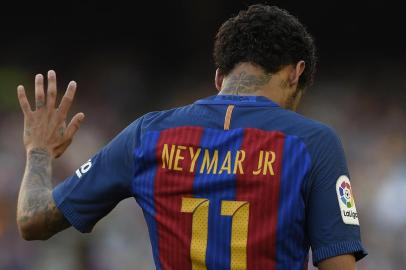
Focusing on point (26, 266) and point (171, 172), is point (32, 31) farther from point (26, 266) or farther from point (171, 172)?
point (171, 172)

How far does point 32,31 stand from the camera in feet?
31.5

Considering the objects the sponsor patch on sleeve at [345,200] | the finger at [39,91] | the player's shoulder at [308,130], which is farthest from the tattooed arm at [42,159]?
the sponsor patch on sleeve at [345,200]

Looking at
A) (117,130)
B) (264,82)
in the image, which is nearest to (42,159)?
(264,82)

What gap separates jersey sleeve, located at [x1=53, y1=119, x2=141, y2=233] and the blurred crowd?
18.4 feet

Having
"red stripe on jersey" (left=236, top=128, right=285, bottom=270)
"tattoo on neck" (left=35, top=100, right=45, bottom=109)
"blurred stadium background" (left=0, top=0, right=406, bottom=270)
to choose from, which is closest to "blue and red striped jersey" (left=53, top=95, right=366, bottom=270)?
"red stripe on jersey" (left=236, top=128, right=285, bottom=270)

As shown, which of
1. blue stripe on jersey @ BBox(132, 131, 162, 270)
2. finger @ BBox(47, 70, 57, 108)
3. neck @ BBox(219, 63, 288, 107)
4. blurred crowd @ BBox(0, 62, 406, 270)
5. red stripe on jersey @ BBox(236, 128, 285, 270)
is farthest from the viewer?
blurred crowd @ BBox(0, 62, 406, 270)

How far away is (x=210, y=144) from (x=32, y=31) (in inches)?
293

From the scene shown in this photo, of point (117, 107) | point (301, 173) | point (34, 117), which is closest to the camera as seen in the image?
point (301, 173)

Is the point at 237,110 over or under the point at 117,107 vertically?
over

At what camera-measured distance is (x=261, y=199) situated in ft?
8.05

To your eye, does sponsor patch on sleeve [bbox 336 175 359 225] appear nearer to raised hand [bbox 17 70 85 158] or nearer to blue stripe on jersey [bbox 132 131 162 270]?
blue stripe on jersey [bbox 132 131 162 270]

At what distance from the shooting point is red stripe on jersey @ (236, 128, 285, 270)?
243cm

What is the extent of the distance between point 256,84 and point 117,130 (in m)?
6.32

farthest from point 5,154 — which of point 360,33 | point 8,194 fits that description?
point 360,33
